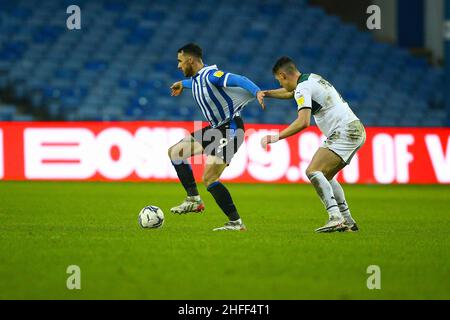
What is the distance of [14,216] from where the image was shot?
458 inches

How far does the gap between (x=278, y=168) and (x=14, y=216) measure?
8420 mm

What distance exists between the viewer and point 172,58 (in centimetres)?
2398

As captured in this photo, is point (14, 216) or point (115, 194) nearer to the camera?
point (14, 216)

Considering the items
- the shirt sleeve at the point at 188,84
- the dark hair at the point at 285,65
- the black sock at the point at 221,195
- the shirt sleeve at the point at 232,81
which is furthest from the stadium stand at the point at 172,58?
the dark hair at the point at 285,65

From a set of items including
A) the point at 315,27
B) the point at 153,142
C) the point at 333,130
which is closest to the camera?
the point at 333,130

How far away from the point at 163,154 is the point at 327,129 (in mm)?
9170

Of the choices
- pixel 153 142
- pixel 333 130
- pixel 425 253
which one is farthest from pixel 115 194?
pixel 425 253

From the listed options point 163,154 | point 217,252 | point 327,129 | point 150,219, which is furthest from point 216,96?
point 163,154

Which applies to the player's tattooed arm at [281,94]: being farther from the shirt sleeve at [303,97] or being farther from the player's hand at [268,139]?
the player's hand at [268,139]

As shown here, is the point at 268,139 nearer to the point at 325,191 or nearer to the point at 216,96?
the point at 325,191

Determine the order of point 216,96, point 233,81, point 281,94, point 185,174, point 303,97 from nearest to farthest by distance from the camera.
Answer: point 303,97, point 233,81, point 281,94, point 216,96, point 185,174
